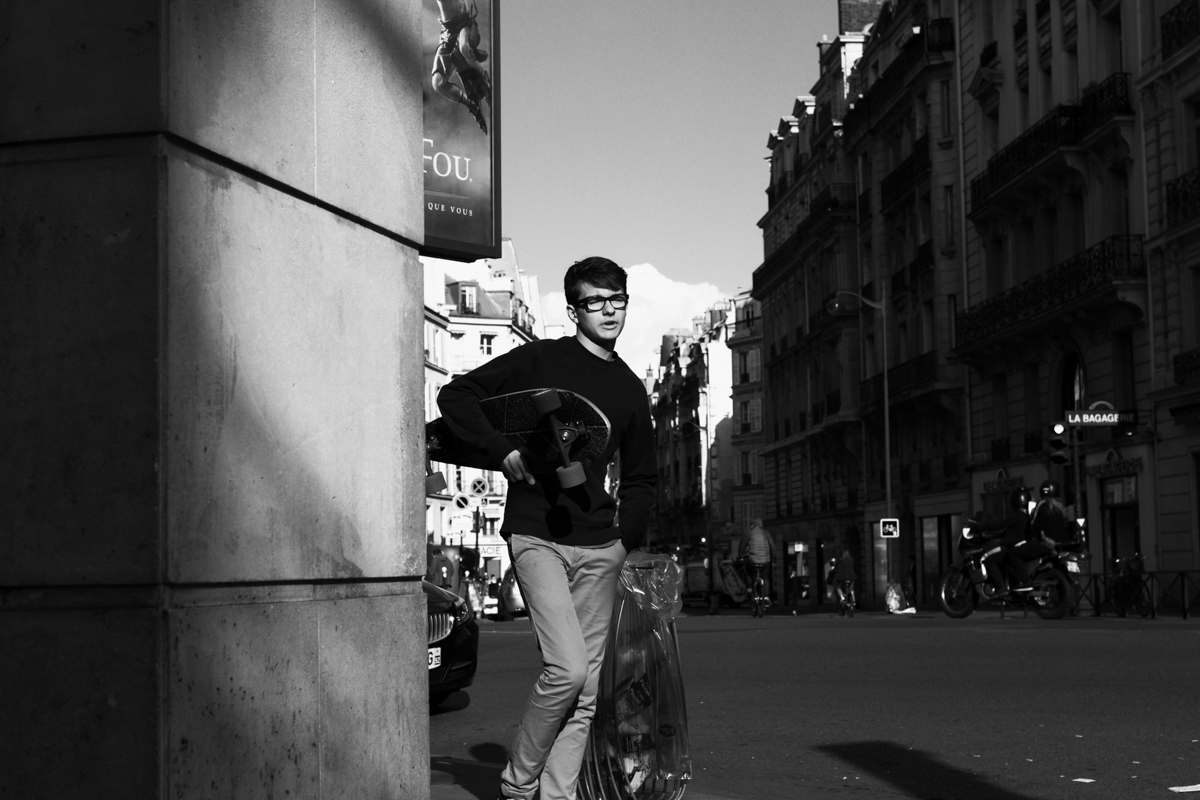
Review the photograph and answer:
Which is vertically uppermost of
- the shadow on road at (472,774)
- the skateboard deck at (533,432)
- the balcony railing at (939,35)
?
the balcony railing at (939,35)

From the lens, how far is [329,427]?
12.0 feet

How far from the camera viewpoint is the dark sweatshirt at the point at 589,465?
16.4 feet

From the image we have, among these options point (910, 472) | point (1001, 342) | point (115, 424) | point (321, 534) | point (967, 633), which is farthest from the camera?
point (910, 472)

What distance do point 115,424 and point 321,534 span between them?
677 mm

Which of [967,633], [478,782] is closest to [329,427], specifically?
[478,782]

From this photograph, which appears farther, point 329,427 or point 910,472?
point 910,472

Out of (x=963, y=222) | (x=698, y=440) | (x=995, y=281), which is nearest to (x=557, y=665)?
(x=995, y=281)


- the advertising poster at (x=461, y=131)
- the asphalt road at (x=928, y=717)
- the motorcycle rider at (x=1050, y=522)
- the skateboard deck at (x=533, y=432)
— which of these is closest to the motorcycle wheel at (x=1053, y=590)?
the motorcycle rider at (x=1050, y=522)

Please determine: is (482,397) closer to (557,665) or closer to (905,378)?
(557,665)

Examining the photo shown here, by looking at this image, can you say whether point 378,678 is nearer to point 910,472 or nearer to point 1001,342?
point 1001,342

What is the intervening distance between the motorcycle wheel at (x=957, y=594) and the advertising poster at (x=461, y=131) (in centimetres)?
1425

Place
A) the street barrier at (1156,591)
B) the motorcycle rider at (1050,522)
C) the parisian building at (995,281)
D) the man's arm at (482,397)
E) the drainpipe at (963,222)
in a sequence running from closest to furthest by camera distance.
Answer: the man's arm at (482,397), the motorcycle rider at (1050,522), the street barrier at (1156,591), the parisian building at (995,281), the drainpipe at (963,222)

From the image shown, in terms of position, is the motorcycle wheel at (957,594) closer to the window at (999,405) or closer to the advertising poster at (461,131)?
the advertising poster at (461,131)

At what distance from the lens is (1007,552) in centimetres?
2281
